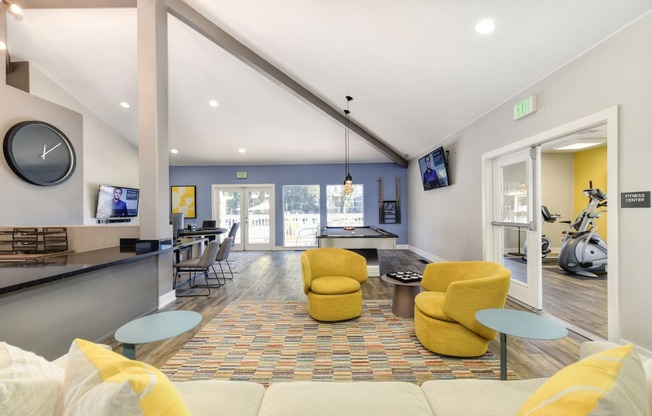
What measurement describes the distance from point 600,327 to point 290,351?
10.4ft

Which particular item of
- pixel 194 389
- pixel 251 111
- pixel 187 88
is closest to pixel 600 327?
pixel 194 389

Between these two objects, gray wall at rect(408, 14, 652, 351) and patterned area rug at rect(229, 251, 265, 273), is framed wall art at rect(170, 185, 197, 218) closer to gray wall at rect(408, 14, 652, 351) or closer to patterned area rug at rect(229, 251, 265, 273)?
patterned area rug at rect(229, 251, 265, 273)

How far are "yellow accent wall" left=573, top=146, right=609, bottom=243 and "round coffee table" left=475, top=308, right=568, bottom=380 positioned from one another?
269 inches

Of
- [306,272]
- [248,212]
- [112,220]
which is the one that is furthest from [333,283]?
[112,220]

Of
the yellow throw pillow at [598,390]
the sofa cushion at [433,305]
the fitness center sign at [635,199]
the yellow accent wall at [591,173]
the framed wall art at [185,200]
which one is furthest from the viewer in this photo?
the framed wall art at [185,200]

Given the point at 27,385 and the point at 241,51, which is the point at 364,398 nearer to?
the point at 27,385

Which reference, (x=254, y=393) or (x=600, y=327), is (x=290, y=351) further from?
(x=600, y=327)

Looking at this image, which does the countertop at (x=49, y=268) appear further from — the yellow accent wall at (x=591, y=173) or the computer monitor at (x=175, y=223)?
the yellow accent wall at (x=591, y=173)

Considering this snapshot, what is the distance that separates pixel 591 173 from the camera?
6.89 meters

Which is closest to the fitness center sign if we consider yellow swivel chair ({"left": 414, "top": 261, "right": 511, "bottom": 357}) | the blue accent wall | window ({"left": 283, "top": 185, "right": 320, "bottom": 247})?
yellow swivel chair ({"left": 414, "top": 261, "right": 511, "bottom": 357})

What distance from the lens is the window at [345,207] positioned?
891 cm

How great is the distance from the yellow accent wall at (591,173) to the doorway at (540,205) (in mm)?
3047

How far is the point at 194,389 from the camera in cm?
128

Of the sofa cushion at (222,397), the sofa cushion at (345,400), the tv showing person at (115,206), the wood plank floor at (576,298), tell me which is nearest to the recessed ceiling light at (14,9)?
the sofa cushion at (222,397)
